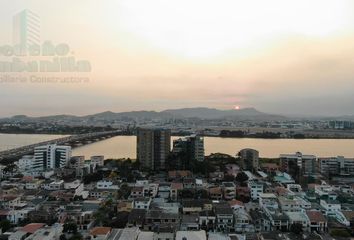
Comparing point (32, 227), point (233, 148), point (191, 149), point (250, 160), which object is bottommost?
point (233, 148)

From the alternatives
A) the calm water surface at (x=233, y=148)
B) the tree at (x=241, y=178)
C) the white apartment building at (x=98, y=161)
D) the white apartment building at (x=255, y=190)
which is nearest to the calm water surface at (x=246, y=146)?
the calm water surface at (x=233, y=148)

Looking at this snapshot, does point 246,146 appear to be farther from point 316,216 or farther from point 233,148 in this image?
point 316,216

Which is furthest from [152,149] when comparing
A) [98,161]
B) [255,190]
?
[255,190]

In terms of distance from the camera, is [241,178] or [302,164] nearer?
[241,178]

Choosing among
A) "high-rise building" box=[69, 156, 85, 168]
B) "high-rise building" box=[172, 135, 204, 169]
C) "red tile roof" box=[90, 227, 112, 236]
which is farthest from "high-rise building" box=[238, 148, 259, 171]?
"red tile roof" box=[90, 227, 112, 236]

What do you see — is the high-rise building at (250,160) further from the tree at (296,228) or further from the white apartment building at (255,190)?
the tree at (296,228)

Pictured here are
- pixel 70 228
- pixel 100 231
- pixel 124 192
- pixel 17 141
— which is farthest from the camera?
pixel 17 141
